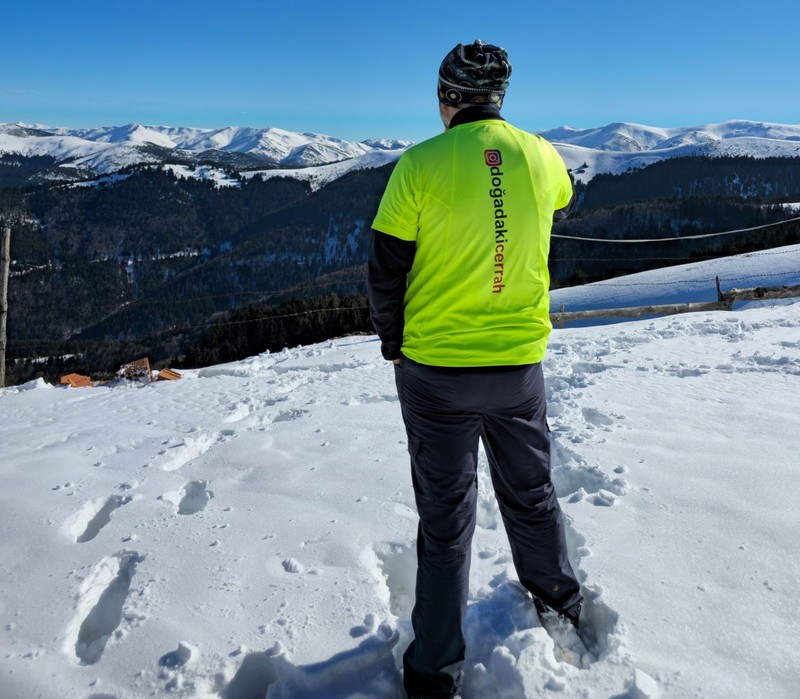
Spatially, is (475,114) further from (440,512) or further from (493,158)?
(440,512)

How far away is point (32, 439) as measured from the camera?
17.7 feet

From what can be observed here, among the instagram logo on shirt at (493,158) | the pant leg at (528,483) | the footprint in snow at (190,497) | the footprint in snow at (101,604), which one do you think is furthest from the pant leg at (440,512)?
the footprint in snow at (190,497)

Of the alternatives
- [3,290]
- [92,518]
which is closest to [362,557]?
[92,518]

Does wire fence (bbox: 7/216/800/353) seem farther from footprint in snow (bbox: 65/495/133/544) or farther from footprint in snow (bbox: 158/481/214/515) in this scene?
footprint in snow (bbox: 65/495/133/544)

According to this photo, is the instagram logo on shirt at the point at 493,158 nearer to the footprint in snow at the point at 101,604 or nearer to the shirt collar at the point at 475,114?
the shirt collar at the point at 475,114

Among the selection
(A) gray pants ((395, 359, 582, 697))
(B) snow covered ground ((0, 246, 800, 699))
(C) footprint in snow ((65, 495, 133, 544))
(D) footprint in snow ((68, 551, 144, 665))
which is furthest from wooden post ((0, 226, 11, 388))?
(A) gray pants ((395, 359, 582, 697))

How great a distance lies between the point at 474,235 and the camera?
5.75 ft

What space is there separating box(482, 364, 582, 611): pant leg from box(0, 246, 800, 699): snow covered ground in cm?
20

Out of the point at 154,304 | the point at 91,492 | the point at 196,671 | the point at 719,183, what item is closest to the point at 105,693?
the point at 196,671

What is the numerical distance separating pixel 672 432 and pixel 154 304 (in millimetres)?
176004

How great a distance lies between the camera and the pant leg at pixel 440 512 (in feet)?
6.09

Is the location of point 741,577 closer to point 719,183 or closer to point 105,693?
point 105,693

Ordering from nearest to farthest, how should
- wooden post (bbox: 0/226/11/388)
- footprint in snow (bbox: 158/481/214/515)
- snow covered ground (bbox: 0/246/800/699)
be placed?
snow covered ground (bbox: 0/246/800/699) → footprint in snow (bbox: 158/481/214/515) → wooden post (bbox: 0/226/11/388)

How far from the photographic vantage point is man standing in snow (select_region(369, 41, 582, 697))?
1741 millimetres
